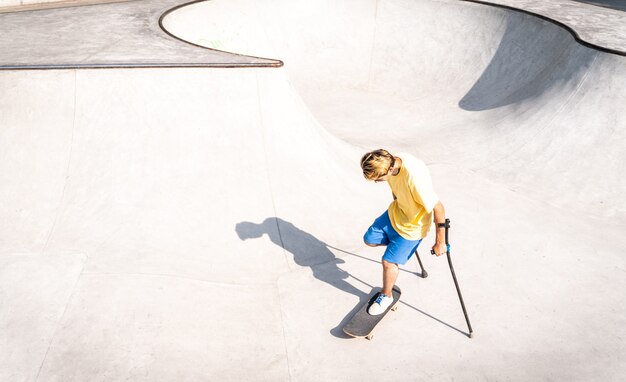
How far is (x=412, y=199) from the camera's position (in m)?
4.03

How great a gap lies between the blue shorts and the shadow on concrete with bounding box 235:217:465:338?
927 mm

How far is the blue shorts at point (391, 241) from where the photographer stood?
436cm

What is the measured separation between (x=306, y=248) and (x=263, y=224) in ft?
2.12

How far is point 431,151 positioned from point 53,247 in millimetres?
6251

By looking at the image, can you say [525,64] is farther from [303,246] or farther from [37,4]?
[37,4]

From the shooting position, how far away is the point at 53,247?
217 inches

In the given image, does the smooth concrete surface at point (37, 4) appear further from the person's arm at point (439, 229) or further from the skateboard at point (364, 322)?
the person's arm at point (439, 229)

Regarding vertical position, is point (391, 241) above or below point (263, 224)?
above

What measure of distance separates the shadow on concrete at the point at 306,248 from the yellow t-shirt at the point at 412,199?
1261 millimetres

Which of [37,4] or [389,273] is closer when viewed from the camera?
[389,273]

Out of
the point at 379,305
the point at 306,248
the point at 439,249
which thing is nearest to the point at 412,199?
the point at 439,249

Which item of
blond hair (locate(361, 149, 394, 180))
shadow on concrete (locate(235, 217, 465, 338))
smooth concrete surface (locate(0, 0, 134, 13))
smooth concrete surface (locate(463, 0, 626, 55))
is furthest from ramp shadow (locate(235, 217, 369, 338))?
smooth concrete surface (locate(0, 0, 134, 13))

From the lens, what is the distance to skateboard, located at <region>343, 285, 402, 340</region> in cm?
457

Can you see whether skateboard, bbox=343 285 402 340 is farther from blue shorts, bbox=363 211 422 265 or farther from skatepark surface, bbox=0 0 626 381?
blue shorts, bbox=363 211 422 265
